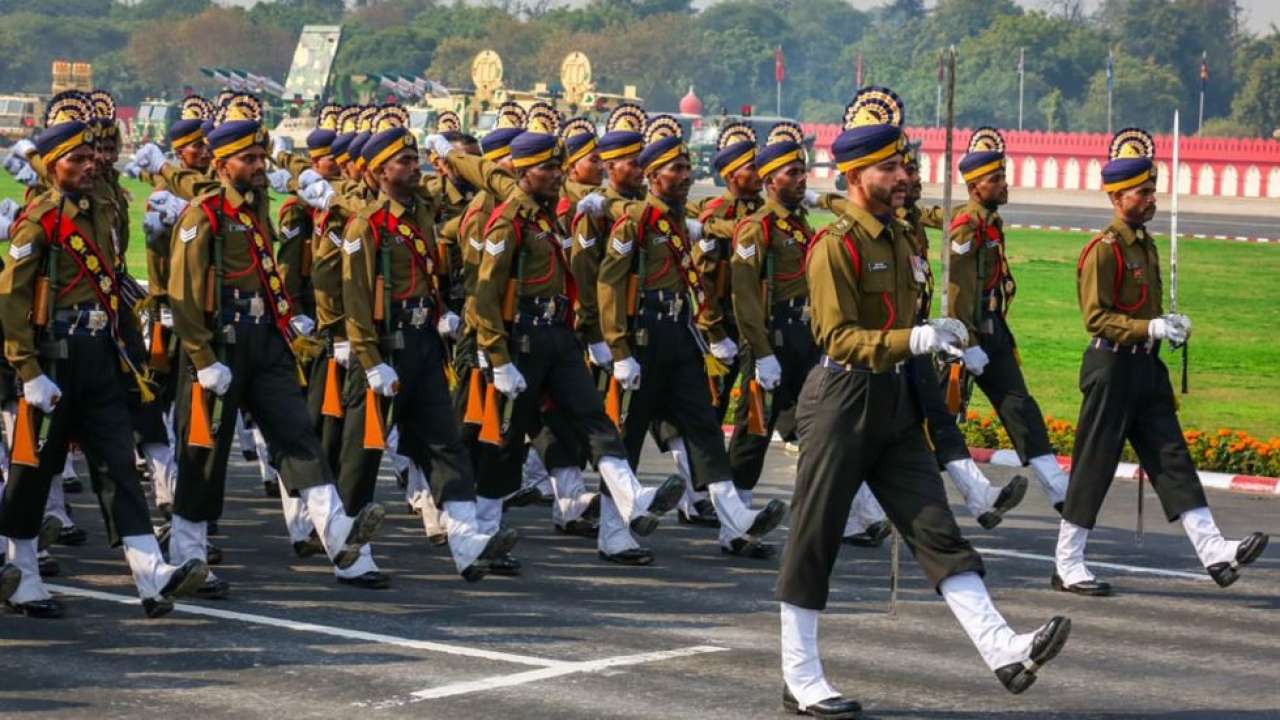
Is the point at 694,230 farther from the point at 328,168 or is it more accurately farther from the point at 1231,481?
the point at 1231,481

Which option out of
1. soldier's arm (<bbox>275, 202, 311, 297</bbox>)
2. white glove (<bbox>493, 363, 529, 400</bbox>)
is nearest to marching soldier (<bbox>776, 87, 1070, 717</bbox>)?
white glove (<bbox>493, 363, 529, 400</bbox>)

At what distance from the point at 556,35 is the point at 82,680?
121700mm

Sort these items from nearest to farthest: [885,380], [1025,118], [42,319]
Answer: [885,380], [42,319], [1025,118]

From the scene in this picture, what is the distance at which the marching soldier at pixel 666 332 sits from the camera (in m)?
13.4

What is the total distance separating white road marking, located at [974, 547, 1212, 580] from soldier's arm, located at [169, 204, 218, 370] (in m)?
4.63

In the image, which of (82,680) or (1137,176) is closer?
(82,680)

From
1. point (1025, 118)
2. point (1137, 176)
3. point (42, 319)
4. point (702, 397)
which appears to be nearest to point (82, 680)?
point (42, 319)

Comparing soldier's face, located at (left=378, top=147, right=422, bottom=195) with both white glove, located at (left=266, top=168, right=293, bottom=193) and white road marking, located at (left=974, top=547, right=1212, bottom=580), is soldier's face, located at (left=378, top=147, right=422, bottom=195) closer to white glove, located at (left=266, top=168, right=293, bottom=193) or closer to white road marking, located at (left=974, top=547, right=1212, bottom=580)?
white glove, located at (left=266, top=168, right=293, bottom=193)

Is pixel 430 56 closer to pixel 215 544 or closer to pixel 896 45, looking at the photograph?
pixel 896 45

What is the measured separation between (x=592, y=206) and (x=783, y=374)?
1.47m

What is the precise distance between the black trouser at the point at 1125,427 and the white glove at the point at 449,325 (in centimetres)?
348

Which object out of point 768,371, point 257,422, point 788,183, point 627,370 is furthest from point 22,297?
point 788,183

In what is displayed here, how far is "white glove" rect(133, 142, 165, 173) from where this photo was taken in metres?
14.9

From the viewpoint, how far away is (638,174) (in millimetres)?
13984
